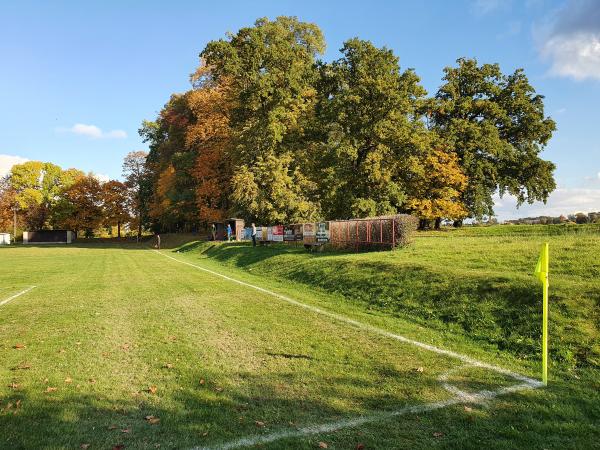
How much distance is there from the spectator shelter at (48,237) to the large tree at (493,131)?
65098mm

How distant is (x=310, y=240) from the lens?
2392cm

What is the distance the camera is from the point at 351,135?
3183 cm

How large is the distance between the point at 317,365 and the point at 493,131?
39.2m

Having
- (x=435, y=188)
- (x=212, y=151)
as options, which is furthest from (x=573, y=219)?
(x=212, y=151)

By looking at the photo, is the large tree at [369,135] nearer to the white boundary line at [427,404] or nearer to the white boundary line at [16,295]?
the white boundary line at [16,295]

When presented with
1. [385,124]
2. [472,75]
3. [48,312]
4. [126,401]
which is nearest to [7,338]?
[48,312]

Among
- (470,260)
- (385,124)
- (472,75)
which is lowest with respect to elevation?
(470,260)

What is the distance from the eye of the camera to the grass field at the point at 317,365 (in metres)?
4.27

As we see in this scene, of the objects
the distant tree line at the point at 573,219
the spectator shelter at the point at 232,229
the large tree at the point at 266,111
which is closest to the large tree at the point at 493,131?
the distant tree line at the point at 573,219

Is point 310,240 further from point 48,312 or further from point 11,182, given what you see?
point 11,182

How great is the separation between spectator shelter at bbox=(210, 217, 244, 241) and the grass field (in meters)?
26.2

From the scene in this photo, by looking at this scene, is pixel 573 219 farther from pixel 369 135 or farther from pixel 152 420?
pixel 152 420

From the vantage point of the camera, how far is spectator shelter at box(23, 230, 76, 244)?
73250 mm

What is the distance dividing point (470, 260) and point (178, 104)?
5109cm
